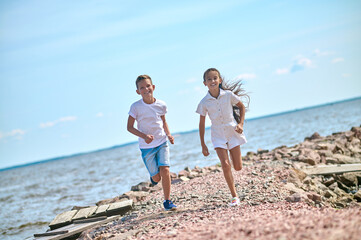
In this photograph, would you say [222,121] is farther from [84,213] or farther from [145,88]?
[84,213]

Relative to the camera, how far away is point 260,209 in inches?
197

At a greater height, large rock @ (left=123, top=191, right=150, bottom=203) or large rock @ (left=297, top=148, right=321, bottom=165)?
large rock @ (left=123, top=191, right=150, bottom=203)

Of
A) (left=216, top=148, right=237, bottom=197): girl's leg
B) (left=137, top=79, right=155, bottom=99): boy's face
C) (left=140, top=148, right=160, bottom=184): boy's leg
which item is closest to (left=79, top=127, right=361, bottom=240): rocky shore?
(left=216, top=148, right=237, bottom=197): girl's leg

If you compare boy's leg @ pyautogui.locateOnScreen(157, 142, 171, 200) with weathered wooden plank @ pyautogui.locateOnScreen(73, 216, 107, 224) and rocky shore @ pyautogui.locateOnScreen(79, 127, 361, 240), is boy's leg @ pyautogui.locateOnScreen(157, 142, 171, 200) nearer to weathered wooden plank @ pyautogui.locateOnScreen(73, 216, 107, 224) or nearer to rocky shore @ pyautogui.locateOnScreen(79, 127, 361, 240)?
rocky shore @ pyautogui.locateOnScreen(79, 127, 361, 240)

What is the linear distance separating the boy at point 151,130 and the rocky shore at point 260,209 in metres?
0.59

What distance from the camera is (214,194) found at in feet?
22.5

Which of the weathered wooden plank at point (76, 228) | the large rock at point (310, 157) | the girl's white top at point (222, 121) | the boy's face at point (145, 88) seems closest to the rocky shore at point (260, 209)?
the large rock at point (310, 157)

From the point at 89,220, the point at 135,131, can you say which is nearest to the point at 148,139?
the point at 135,131

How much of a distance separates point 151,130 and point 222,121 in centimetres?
114

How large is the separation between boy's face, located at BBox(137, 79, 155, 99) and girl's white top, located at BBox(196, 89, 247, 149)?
0.87m

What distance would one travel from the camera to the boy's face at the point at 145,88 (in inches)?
237

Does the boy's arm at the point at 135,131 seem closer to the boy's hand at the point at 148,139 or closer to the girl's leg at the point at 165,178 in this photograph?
the boy's hand at the point at 148,139

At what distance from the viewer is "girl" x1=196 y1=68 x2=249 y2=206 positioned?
5797 mm

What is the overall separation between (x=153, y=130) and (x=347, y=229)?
352 centimetres
